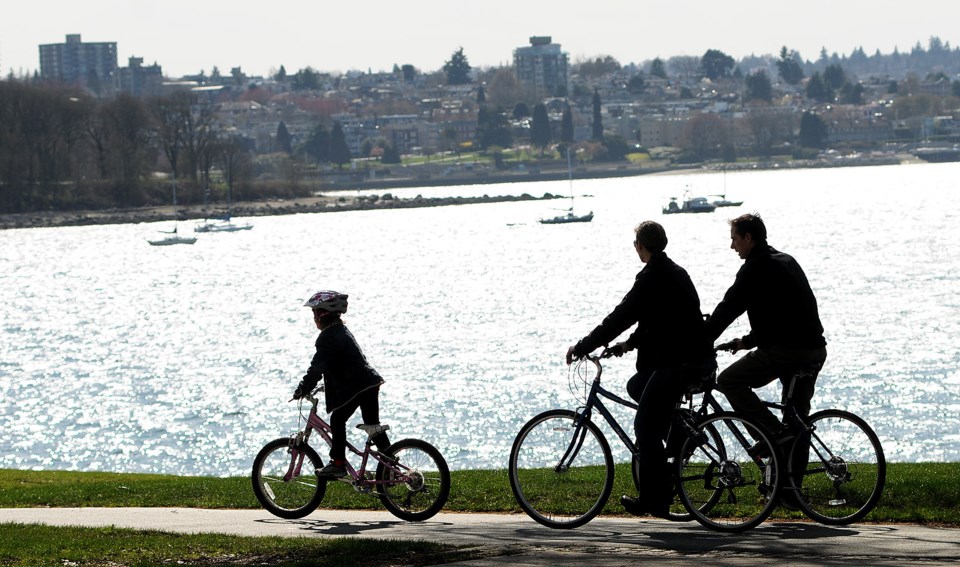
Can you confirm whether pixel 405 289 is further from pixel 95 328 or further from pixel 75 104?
pixel 75 104

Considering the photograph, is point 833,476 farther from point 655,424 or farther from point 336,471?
point 336,471

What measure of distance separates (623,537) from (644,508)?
0.34 m

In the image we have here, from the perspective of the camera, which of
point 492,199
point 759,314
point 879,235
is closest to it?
point 759,314

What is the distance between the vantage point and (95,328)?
6400 cm

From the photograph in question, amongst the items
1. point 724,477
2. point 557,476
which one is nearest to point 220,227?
point 557,476

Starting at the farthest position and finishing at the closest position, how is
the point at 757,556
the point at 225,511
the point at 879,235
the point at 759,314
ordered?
the point at 879,235 → the point at 225,511 → the point at 759,314 → the point at 757,556

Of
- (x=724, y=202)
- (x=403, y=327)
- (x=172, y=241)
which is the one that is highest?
(x=724, y=202)

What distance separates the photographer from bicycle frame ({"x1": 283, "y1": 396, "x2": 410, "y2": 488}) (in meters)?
9.80

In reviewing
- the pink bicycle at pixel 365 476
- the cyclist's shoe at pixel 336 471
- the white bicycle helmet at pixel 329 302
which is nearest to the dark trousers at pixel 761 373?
the pink bicycle at pixel 365 476

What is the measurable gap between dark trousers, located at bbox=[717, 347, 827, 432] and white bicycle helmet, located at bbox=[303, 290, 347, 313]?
233cm

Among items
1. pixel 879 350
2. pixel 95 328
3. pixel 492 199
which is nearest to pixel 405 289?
pixel 95 328

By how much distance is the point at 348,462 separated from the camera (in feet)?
32.6

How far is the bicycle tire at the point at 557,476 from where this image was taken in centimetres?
911

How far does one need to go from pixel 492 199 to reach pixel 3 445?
15248cm
